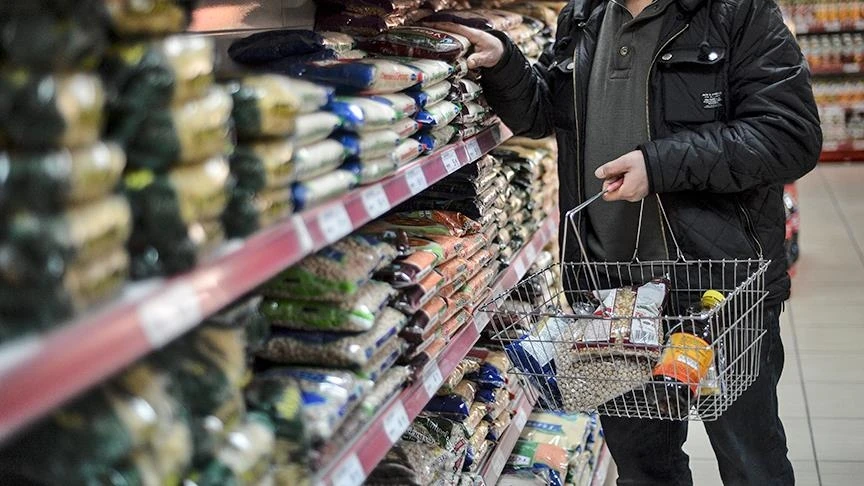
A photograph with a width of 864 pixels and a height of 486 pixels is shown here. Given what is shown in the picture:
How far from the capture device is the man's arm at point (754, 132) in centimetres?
244

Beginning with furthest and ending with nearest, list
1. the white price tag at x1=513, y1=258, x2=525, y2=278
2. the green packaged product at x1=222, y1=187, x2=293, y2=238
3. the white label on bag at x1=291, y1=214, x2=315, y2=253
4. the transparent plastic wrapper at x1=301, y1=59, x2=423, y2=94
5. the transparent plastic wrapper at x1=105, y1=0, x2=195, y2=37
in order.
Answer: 1. the white price tag at x1=513, y1=258, x2=525, y2=278
2. the transparent plastic wrapper at x1=301, y1=59, x2=423, y2=94
3. the white label on bag at x1=291, y1=214, x2=315, y2=253
4. the green packaged product at x1=222, y1=187, x2=293, y2=238
5. the transparent plastic wrapper at x1=105, y1=0, x2=195, y2=37

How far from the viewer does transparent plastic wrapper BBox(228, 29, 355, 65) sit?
79.7 inches

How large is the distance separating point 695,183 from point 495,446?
0.95m

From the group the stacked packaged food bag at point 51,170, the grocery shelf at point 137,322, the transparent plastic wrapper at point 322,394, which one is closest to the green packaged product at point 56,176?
the stacked packaged food bag at point 51,170

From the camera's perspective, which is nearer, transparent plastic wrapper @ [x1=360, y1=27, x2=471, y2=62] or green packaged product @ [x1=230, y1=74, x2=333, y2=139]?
green packaged product @ [x1=230, y1=74, x2=333, y2=139]

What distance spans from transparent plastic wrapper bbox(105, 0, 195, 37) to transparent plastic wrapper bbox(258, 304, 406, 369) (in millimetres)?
701

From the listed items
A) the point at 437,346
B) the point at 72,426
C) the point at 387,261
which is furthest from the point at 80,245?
the point at 437,346

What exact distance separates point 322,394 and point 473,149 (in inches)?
43.2

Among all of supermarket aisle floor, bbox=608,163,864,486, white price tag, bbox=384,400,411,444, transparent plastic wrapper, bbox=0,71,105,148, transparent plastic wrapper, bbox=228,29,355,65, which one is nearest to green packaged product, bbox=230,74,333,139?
transparent plastic wrapper, bbox=0,71,105,148

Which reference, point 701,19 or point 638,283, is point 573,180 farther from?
→ point 701,19

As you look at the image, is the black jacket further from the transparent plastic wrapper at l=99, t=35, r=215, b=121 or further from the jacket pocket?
the transparent plastic wrapper at l=99, t=35, r=215, b=121

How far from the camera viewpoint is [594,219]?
2.75 m

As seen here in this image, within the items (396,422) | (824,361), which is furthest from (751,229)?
(824,361)

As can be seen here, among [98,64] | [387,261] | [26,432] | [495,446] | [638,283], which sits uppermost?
[98,64]
